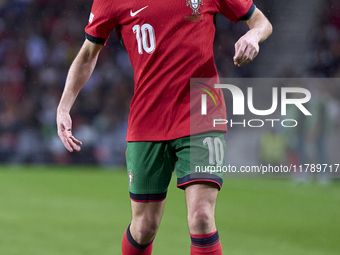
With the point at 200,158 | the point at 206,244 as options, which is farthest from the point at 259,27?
the point at 206,244

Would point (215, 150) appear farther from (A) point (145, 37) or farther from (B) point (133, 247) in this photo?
(B) point (133, 247)

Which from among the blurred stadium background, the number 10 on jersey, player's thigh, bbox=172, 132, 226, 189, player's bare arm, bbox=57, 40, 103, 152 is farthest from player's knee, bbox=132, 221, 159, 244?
the blurred stadium background

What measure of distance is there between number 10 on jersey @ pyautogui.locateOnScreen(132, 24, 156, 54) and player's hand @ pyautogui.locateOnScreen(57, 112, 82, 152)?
21.9 inches

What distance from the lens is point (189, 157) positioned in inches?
100

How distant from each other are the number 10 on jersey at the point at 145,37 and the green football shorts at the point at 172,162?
0.48 metres

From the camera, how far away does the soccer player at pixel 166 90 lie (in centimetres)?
256

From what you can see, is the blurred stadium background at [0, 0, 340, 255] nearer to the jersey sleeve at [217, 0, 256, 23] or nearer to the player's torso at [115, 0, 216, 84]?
the player's torso at [115, 0, 216, 84]

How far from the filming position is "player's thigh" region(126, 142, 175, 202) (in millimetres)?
2666

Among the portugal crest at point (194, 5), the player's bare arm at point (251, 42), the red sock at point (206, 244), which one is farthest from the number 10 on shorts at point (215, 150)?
the portugal crest at point (194, 5)

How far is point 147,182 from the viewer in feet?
8.87

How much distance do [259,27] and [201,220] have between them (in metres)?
0.99

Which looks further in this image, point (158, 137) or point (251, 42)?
point (158, 137)

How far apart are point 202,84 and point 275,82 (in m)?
9.00

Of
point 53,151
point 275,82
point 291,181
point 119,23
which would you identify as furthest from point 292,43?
point 119,23
